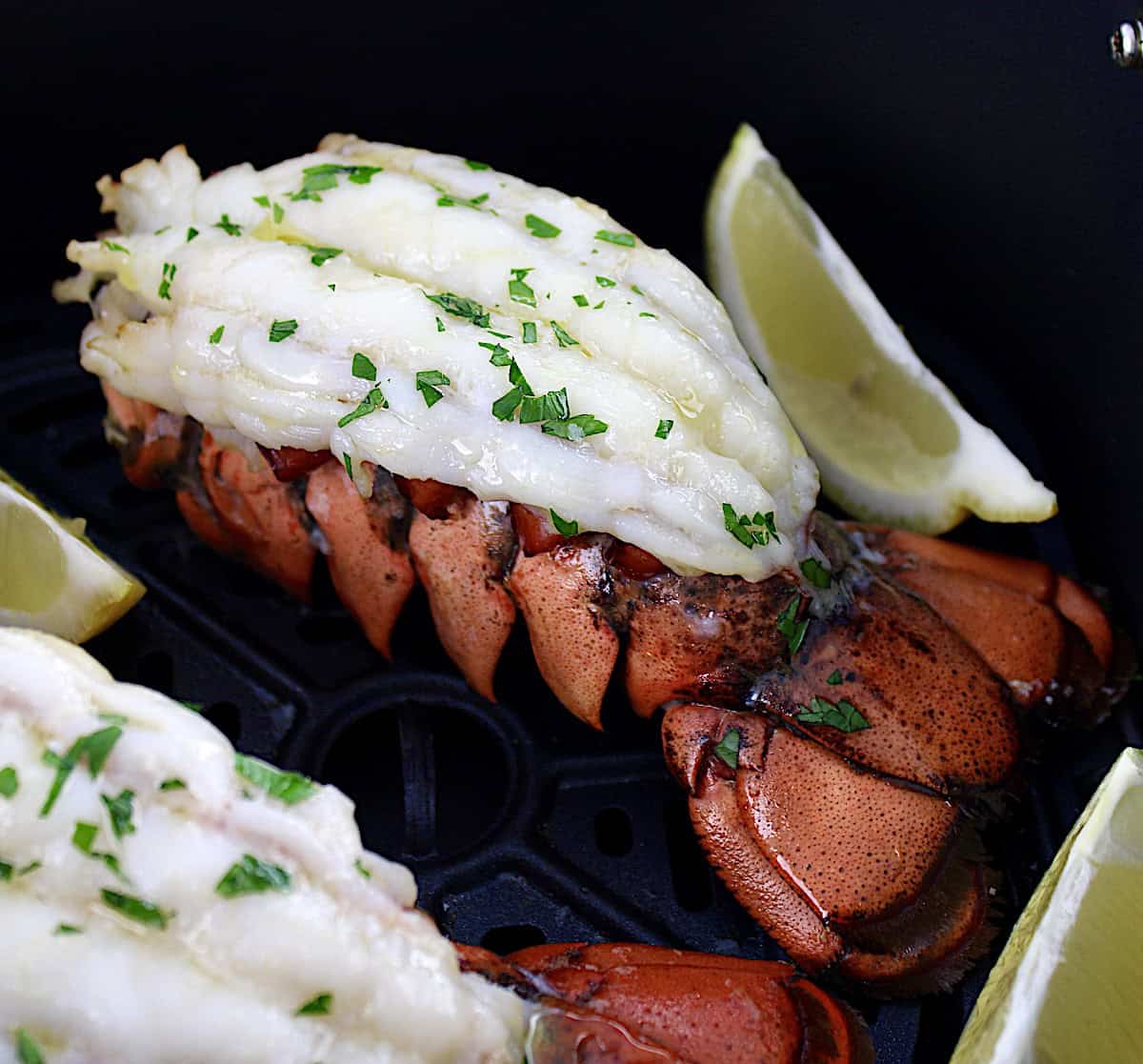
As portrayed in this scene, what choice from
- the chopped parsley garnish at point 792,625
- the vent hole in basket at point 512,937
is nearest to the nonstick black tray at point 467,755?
the vent hole in basket at point 512,937

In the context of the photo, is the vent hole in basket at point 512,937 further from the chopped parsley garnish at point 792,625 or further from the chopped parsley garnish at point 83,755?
the chopped parsley garnish at point 83,755

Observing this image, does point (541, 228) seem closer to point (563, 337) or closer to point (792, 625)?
point (563, 337)

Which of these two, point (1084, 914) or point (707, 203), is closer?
point (1084, 914)

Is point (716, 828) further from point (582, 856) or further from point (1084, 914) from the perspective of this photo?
point (1084, 914)

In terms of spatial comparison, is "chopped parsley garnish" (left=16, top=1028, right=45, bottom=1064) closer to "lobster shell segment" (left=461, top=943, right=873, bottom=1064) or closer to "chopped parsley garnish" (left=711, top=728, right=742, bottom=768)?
A: "lobster shell segment" (left=461, top=943, right=873, bottom=1064)

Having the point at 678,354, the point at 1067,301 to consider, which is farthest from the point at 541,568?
the point at 1067,301
